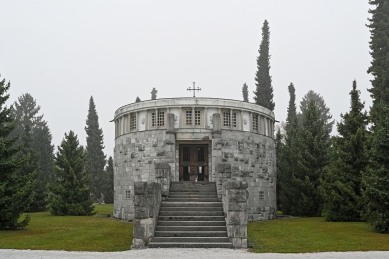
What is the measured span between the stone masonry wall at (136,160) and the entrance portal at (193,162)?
151 centimetres

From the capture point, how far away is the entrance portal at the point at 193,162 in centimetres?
2605

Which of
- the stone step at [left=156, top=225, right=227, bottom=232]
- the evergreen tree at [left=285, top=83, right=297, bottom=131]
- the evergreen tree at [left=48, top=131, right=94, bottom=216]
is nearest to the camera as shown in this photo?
the stone step at [left=156, top=225, right=227, bottom=232]

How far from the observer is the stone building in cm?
2536

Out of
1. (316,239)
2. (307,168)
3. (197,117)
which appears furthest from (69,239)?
(307,168)

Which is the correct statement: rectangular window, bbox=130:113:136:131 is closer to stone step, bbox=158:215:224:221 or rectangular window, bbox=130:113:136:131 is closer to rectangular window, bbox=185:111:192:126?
rectangular window, bbox=185:111:192:126

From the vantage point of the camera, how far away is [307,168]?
102 feet

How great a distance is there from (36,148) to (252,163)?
1344 inches

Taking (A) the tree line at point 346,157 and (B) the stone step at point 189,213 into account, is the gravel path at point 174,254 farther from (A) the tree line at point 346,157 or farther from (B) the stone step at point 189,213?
(A) the tree line at point 346,157

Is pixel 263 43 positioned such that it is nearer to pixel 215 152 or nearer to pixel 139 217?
pixel 215 152

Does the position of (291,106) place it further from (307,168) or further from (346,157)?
(346,157)

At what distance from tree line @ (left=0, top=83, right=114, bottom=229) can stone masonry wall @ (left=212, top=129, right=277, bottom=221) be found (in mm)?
10992

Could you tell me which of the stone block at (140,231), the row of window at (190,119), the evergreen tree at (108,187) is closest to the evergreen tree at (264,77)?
the row of window at (190,119)

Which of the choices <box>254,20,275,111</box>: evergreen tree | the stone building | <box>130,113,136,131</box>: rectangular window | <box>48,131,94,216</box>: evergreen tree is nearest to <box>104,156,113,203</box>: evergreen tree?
<box>48,131,94,216</box>: evergreen tree

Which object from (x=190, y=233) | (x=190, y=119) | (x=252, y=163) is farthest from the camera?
(x=252, y=163)
